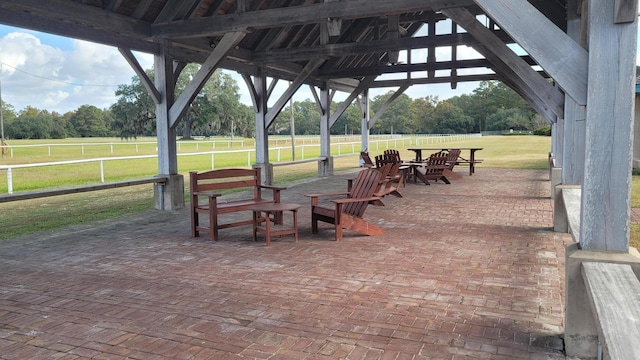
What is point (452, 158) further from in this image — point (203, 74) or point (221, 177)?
point (221, 177)

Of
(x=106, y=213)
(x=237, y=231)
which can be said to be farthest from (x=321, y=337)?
(x=106, y=213)

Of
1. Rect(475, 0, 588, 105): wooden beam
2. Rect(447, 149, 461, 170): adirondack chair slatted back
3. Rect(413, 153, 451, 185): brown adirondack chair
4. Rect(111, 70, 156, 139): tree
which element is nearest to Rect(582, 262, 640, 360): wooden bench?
Rect(475, 0, 588, 105): wooden beam

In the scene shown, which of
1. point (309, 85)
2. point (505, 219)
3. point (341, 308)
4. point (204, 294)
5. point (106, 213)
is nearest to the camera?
point (341, 308)

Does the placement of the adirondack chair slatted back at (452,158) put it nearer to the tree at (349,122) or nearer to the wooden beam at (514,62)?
the wooden beam at (514,62)

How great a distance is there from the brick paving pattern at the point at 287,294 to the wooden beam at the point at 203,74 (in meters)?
2.50

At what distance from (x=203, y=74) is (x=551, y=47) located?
6668mm

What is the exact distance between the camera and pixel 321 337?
3.13 m

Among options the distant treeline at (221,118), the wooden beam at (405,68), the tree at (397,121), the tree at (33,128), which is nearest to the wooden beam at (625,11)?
the wooden beam at (405,68)

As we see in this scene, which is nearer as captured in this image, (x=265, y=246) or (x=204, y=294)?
(x=204, y=294)

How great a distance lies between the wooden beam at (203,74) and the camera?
8.30 metres

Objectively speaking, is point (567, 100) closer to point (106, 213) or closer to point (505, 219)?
point (505, 219)

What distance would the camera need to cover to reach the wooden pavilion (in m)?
2.69

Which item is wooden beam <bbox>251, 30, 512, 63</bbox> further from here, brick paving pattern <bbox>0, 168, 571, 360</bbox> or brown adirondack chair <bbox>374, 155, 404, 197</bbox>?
brick paving pattern <bbox>0, 168, 571, 360</bbox>

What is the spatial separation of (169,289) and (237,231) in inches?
100.0
